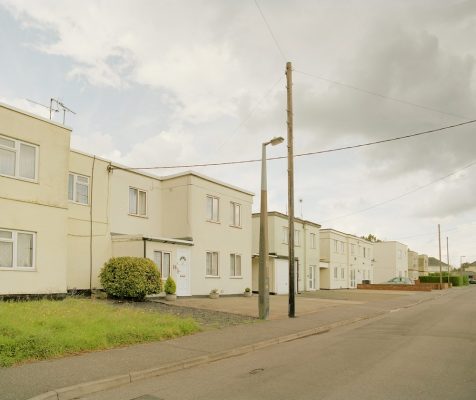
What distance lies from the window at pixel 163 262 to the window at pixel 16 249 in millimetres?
6965

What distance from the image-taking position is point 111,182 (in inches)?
919

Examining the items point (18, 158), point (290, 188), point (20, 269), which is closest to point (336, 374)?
point (290, 188)

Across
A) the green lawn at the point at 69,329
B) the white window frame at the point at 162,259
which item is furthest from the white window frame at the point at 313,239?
the green lawn at the point at 69,329

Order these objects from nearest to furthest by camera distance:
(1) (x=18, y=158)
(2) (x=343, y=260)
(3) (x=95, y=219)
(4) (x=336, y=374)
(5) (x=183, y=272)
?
(4) (x=336, y=374), (1) (x=18, y=158), (3) (x=95, y=219), (5) (x=183, y=272), (2) (x=343, y=260)

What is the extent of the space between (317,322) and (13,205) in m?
11.2

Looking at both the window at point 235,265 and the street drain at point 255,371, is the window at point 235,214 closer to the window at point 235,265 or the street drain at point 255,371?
the window at point 235,265

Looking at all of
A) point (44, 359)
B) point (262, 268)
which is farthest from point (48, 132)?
point (44, 359)

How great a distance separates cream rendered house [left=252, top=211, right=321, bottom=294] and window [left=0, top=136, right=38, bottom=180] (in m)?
19.6

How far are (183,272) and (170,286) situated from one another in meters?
2.39

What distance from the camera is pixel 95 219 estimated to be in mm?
22328

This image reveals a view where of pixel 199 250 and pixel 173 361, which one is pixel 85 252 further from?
pixel 173 361

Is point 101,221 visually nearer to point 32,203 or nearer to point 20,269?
point 32,203

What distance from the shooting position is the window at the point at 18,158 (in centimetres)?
1656

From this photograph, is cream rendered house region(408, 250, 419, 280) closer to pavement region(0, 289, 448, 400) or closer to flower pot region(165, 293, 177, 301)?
flower pot region(165, 293, 177, 301)
